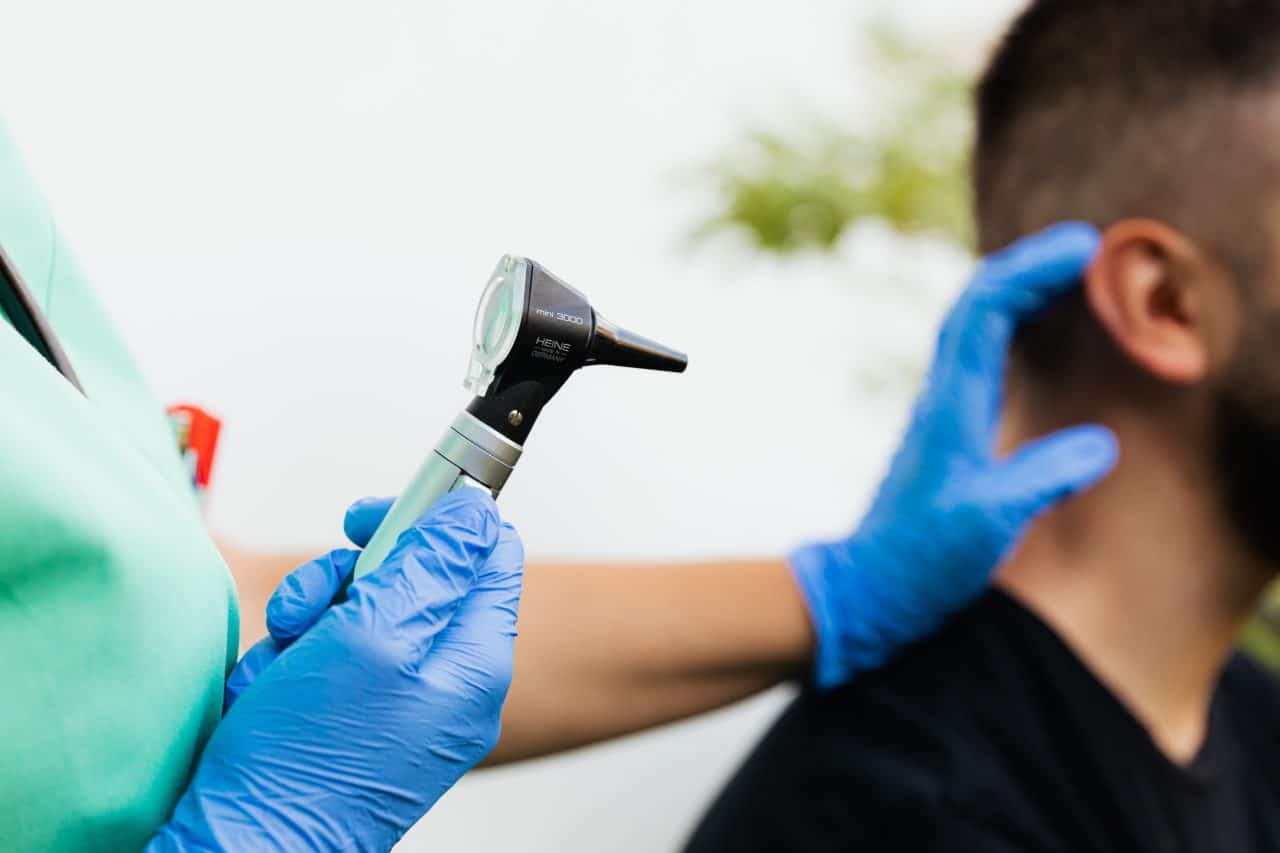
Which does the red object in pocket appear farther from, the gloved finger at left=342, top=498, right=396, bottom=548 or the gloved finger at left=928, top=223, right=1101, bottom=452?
the gloved finger at left=928, top=223, right=1101, bottom=452

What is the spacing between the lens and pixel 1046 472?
3.52ft

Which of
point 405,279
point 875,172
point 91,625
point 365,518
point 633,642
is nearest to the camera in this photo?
point 91,625

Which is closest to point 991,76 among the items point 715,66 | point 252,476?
point 252,476

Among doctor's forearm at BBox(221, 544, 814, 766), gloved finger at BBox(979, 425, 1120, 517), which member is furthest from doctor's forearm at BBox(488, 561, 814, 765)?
gloved finger at BBox(979, 425, 1120, 517)

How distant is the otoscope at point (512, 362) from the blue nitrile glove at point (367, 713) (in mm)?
18

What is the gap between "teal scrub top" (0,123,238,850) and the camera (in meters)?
0.45

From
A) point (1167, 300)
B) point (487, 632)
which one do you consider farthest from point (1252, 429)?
point (487, 632)

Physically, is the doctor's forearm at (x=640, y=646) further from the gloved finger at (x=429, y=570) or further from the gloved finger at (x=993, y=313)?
the gloved finger at (x=429, y=570)

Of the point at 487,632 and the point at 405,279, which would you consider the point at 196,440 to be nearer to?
the point at 487,632

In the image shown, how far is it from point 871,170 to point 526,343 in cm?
262

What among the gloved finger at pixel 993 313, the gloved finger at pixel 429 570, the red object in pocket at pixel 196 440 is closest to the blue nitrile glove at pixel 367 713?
the gloved finger at pixel 429 570

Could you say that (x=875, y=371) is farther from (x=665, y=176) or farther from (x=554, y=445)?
(x=554, y=445)

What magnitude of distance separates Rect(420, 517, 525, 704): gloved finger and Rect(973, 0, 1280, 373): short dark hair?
82 centimetres

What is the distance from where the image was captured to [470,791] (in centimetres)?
129
